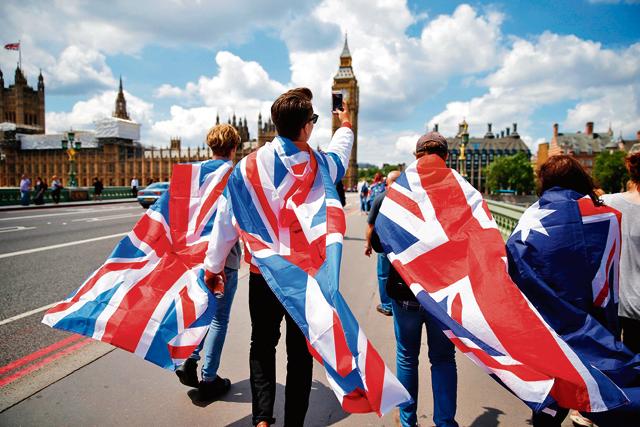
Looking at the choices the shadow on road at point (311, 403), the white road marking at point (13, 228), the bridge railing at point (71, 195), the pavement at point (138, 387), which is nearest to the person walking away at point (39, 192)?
the bridge railing at point (71, 195)

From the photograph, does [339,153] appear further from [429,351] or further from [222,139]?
[429,351]

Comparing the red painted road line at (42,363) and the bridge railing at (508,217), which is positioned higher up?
the bridge railing at (508,217)

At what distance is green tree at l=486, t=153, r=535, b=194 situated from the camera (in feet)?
320

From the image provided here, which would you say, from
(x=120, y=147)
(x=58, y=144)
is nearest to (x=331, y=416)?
(x=120, y=147)

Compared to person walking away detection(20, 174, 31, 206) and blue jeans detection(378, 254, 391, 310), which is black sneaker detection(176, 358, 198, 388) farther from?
person walking away detection(20, 174, 31, 206)

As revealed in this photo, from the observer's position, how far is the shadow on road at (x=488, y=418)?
2859mm

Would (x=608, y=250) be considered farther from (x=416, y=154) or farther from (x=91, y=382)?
(x=91, y=382)

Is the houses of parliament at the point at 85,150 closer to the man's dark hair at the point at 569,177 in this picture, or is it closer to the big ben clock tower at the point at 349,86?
the big ben clock tower at the point at 349,86

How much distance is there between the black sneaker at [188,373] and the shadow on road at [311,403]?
12cm

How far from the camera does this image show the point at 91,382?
3.31 meters

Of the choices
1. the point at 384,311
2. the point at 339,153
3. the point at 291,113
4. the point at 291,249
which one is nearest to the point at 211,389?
the point at 291,249

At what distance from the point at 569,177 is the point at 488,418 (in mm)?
1828

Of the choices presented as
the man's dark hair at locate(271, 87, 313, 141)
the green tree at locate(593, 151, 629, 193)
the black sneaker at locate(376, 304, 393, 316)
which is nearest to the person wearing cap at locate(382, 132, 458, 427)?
the man's dark hair at locate(271, 87, 313, 141)

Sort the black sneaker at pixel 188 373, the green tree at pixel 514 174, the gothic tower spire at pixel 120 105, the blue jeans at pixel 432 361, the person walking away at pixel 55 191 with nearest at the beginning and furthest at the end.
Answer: the blue jeans at pixel 432 361 < the black sneaker at pixel 188 373 < the person walking away at pixel 55 191 < the green tree at pixel 514 174 < the gothic tower spire at pixel 120 105
